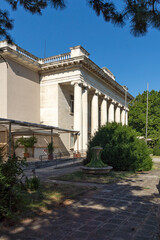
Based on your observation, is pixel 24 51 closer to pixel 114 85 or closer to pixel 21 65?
pixel 21 65

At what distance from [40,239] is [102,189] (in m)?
4.26

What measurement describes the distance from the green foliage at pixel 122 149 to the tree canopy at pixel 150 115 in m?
26.8

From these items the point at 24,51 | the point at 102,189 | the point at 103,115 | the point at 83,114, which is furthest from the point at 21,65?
the point at 102,189

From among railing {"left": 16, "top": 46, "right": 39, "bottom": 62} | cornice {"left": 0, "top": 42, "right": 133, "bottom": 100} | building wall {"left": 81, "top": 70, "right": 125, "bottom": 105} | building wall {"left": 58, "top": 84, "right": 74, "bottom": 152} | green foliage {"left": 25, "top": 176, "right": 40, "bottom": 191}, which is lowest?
green foliage {"left": 25, "top": 176, "right": 40, "bottom": 191}

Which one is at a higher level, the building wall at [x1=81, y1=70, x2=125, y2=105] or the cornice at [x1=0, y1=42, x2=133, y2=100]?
the cornice at [x1=0, y1=42, x2=133, y2=100]

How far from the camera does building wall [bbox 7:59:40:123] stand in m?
21.2

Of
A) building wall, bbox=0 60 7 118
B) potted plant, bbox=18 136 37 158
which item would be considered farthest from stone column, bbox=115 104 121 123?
building wall, bbox=0 60 7 118

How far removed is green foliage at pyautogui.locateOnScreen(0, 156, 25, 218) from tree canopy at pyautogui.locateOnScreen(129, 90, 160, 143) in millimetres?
36814

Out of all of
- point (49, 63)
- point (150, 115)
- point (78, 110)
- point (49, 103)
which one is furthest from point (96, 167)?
point (150, 115)

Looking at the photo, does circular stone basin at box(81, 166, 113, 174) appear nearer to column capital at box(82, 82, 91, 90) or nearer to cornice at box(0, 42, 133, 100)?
cornice at box(0, 42, 133, 100)

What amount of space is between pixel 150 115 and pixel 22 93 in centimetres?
2686

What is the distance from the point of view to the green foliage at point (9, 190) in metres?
4.25

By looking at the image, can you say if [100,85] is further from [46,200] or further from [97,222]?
[97,222]

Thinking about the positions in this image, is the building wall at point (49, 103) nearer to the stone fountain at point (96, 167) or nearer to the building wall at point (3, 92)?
the building wall at point (3, 92)
